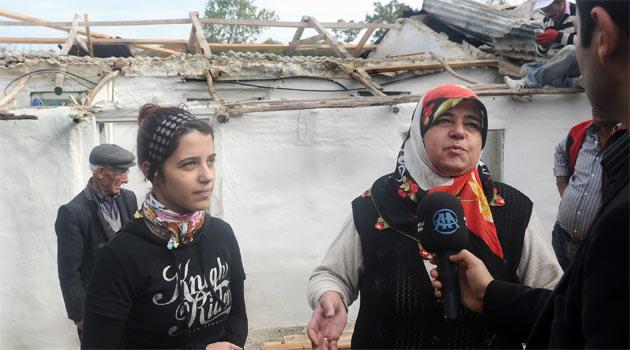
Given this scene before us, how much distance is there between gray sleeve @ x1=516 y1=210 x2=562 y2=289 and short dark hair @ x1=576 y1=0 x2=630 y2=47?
1.08 metres

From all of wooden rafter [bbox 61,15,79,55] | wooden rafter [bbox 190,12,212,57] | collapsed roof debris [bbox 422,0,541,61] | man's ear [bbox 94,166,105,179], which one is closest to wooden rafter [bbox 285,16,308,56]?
wooden rafter [bbox 190,12,212,57]

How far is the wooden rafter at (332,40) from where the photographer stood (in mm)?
8242

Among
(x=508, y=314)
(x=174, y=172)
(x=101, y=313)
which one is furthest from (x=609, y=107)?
(x=101, y=313)

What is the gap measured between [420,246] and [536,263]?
0.44 m

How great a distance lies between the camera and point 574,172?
151 inches

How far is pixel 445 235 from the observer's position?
1.71m

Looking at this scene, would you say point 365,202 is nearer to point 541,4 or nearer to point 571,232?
point 571,232

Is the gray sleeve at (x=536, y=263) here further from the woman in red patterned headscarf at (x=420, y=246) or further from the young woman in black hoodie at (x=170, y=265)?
the young woman in black hoodie at (x=170, y=265)

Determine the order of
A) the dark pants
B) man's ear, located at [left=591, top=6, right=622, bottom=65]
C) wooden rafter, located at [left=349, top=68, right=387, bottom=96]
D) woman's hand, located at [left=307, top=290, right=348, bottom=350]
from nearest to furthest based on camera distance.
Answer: man's ear, located at [left=591, top=6, right=622, bottom=65], woman's hand, located at [left=307, top=290, right=348, bottom=350], the dark pants, wooden rafter, located at [left=349, top=68, right=387, bottom=96]

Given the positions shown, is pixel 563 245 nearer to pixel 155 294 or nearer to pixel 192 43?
pixel 155 294

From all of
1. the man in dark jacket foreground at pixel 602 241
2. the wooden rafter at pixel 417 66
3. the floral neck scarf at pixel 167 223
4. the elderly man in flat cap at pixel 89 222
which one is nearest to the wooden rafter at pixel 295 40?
the wooden rafter at pixel 417 66

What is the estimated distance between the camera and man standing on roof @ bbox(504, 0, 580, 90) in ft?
20.1

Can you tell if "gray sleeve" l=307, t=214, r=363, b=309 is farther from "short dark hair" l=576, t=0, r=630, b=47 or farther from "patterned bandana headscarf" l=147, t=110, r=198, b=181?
"short dark hair" l=576, t=0, r=630, b=47

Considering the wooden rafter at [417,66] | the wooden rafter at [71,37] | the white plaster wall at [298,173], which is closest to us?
the white plaster wall at [298,173]
